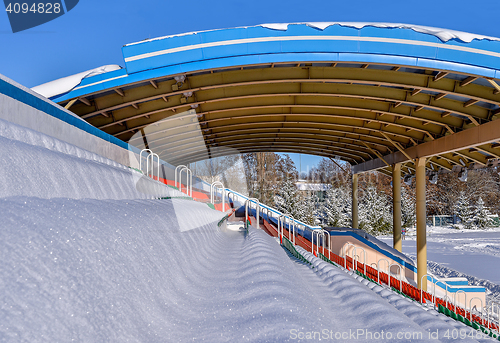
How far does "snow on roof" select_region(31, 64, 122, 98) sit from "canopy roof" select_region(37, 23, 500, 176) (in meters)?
0.10

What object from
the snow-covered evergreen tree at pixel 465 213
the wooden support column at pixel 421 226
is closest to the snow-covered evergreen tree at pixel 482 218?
the snow-covered evergreen tree at pixel 465 213

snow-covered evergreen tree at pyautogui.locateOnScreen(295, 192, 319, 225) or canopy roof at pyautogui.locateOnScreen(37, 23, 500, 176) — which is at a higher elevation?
canopy roof at pyautogui.locateOnScreen(37, 23, 500, 176)

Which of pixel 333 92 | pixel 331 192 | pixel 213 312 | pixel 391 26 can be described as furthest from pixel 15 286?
pixel 331 192

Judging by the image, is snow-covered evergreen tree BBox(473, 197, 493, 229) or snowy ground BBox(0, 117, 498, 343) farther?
snow-covered evergreen tree BBox(473, 197, 493, 229)

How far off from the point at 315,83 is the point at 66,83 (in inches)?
270

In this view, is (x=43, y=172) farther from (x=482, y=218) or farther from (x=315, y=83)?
(x=482, y=218)

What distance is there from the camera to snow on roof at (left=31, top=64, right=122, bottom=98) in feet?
23.5

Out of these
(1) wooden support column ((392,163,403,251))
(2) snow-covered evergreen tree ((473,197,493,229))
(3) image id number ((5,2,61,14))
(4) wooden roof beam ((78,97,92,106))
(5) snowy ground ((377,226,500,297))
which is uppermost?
(4) wooden roof beam ((78,97,92,106))

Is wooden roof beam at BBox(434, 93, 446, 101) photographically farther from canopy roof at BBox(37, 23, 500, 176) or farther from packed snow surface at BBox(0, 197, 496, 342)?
packed snow surface at BBox(0, 197, 496, 342)

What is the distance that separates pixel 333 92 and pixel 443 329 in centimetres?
915

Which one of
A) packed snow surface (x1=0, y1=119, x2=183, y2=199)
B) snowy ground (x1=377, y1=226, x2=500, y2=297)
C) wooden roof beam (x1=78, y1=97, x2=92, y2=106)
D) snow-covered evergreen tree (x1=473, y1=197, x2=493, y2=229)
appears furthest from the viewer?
snow-covered evergreen tree (x1=473, y1=197, x2=493, y2=229)

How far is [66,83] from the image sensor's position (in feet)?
Answer: 24.3

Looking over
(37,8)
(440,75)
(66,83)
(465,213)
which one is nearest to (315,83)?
(440,75)

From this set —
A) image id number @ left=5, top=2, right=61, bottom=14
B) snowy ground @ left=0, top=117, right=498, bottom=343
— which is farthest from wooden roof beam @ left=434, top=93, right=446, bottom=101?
image id number @ left=5, top=2, right=61, bottom=14
